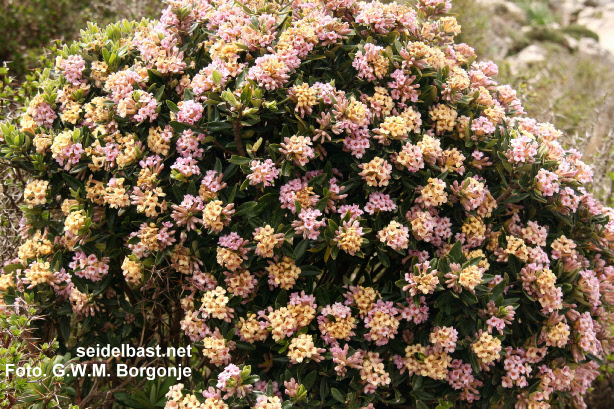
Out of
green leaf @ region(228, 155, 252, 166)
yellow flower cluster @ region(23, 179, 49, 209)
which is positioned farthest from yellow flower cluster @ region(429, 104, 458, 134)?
yellow flower cluster @ region(23, 179, 49, 209)

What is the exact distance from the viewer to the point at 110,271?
120 inches

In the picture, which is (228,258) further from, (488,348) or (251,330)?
(488,348)

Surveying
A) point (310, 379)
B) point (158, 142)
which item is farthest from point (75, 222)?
point (310, 379)

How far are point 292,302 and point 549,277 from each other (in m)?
1.35

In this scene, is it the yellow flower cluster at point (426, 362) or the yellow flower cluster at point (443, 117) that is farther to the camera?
the yellow flower cluster at point (443, 117)

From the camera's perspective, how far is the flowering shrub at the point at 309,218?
2711 millimetres

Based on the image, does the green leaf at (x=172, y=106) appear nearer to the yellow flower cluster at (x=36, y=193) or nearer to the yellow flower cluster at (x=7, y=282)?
the yellow flower cluster at (x=36, y=193)

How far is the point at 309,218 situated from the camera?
2.65 metres

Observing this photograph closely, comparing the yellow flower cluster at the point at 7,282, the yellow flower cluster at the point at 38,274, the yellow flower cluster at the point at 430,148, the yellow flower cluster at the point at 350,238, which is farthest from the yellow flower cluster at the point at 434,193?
the yellow flower cluster at the point at 7,282

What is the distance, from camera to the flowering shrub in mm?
2711

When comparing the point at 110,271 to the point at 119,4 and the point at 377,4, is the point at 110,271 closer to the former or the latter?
the point at 377,4

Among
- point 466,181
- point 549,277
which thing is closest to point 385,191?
point 466,181

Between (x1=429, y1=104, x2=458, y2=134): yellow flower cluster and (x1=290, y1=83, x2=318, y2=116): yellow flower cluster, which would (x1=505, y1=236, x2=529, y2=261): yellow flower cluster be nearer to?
(x1=429, y1=104, x2=458, y2=134): yellow flower cluster

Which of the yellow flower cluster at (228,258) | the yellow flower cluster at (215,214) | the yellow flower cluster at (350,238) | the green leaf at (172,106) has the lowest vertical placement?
the yellow flower cluster at (228,258)
